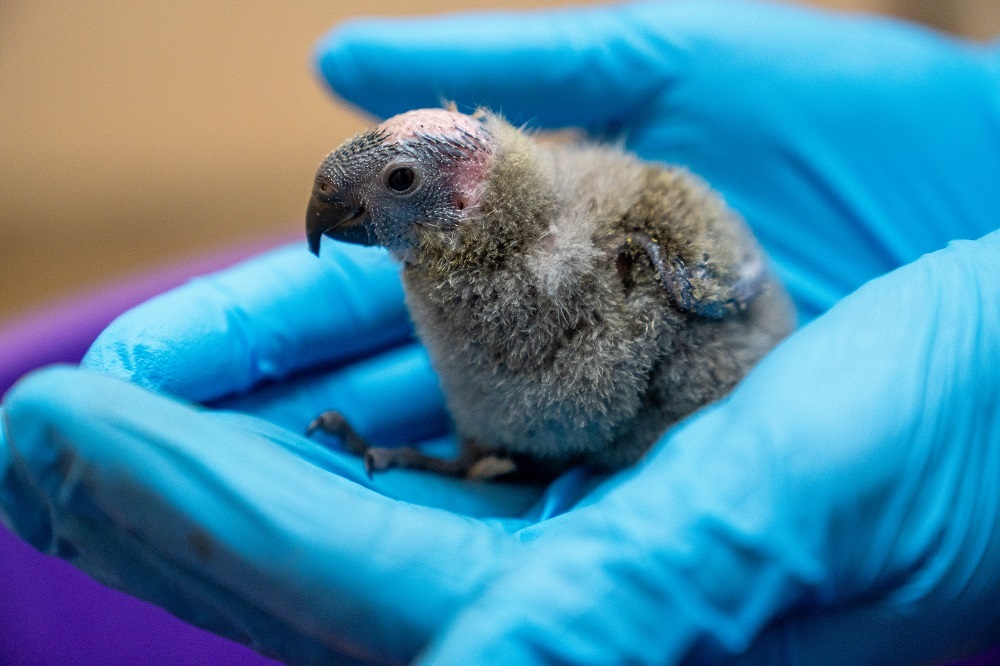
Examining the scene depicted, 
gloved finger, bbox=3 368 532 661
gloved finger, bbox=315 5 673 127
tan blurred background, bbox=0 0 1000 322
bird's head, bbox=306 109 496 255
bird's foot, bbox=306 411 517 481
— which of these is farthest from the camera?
tan blurred background, bbox=0 0 1000 322

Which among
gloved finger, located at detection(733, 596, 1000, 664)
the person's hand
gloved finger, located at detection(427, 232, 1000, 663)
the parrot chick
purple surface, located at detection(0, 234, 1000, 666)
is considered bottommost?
purple surface, located at detection(0, 234, 1000, 666)

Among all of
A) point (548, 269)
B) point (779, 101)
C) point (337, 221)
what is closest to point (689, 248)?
point (548, 269)

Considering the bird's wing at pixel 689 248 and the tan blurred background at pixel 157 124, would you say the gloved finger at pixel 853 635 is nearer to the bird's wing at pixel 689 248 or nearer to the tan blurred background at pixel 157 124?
the bird's wing at pixel 689 248

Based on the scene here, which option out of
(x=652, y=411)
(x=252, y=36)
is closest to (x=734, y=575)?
(x=652, y=411)

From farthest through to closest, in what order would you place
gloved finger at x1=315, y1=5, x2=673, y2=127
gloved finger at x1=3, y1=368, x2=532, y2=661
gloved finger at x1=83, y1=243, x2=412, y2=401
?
1. gloved finger at x1=315, y1=5, x2=673, y2=127
2. gloved finger at x1=83, y1=243, x2=412, y2=401
3. gloved finger at x1=3, y1=368, x2=532, y2=661

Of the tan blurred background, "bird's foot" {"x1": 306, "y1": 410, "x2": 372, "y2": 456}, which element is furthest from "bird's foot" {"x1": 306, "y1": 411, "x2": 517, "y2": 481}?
the tan blurred background

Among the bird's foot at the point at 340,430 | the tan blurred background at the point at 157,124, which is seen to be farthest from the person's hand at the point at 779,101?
the tan blurred background at the point at 157,124

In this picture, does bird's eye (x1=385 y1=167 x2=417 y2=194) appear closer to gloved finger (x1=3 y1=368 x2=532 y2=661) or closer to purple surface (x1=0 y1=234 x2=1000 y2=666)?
gloved finger (x1=3 y1=368 x2=532 y2=661)
